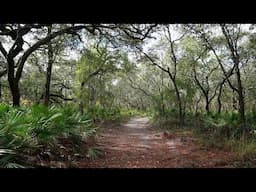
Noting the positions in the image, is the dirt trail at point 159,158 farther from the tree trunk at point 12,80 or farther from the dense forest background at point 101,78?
the tree trunk at point 12,80

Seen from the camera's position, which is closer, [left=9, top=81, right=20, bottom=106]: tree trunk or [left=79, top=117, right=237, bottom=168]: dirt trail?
[left=79, top=117, right=237, bottom=168]: dirt trail

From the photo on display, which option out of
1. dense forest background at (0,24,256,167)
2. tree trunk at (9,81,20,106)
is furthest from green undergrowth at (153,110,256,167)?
tree trunk at (9,81,20,106)

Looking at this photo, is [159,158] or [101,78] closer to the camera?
[159,158]

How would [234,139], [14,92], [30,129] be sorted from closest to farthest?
[30,129] < [234,139] < [14,92]

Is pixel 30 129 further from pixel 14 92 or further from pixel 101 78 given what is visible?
pixel 101 78

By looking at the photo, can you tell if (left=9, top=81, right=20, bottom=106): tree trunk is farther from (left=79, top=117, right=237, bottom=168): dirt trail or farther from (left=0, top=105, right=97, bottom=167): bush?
(left=79, top=117, right=237, bottom=168): dirt trail

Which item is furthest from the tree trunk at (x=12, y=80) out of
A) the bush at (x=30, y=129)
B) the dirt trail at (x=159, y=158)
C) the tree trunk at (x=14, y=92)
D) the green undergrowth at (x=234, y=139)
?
the green undergrowth at (x=234, y=139)

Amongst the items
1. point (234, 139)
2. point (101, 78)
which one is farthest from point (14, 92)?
point (101, 78)

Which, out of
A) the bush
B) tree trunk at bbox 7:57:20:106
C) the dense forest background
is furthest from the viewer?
tree trunk at bbox 7:57:20:106

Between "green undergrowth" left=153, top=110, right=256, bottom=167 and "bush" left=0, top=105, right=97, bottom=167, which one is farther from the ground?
"bush" left=0, top=105, right=97, bottom=167

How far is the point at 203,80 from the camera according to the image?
20.0m
